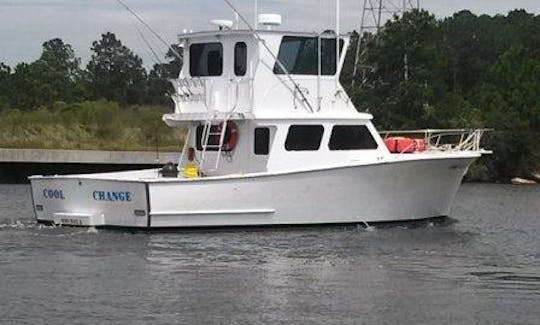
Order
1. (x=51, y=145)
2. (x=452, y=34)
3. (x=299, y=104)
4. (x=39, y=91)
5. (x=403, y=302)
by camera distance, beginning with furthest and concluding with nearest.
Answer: (x=452, y=34)
(x=39, y=91)
(x=51, y=145)
(x=299, y=104)
(x=403, y=302)

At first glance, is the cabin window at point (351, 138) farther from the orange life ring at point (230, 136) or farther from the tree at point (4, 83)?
the tree at point (4, 83)

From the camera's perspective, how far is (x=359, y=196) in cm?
2767

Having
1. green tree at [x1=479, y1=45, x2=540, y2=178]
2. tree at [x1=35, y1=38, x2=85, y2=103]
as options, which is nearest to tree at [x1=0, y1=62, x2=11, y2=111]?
tree at [x1=35, y1=38, x2=85, y2=103]

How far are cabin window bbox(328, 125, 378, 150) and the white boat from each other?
1.0 inches

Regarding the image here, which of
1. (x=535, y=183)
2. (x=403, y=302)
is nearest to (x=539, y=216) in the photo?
(x=403, y=302)

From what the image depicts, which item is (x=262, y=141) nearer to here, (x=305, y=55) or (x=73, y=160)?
(x=305, y=55)

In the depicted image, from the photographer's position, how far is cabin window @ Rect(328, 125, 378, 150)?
28.3 metres

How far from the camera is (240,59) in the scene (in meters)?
28.5

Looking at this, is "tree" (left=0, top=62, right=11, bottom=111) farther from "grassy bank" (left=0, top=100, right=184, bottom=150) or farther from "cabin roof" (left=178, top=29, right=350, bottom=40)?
"cabin roof" (left=178, top=29, right=350, bottom=40)

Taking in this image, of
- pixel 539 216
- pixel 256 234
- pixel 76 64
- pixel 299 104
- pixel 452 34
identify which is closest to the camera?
pixel 256 234

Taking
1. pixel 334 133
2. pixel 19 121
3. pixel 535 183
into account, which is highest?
pixel 334 133

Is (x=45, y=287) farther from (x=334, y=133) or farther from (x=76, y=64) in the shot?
(x=76, y=64)

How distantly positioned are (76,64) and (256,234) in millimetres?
110245

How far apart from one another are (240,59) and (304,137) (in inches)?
101
